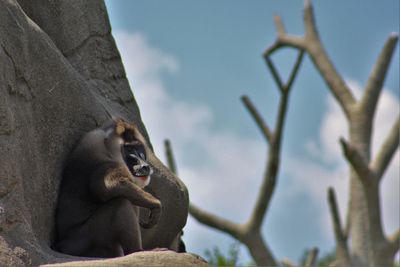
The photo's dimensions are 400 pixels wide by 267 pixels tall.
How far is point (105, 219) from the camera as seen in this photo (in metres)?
7.49

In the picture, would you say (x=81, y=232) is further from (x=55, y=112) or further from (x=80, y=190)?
(x=55, y=112)

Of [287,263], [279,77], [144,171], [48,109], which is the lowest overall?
[287,263]

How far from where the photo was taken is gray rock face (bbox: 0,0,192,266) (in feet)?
21.5

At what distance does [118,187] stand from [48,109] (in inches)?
34.0

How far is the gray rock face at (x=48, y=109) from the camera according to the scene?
21.5ft

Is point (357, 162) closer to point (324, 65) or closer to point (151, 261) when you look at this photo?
point (324, 65)

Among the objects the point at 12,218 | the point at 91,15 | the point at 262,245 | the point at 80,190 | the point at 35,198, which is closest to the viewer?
the point at 12,218

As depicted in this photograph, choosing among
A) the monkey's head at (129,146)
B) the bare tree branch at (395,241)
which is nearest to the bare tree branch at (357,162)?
the bare tree branch at (395,241)

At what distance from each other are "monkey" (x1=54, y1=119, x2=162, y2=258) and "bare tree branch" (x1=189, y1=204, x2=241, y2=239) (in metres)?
12.0

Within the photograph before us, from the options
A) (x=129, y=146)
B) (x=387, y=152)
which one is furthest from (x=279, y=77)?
(x=129, y=146)

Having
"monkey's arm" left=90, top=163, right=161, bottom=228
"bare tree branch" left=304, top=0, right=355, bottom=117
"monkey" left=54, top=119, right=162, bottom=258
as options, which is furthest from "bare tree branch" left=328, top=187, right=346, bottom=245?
"monkey's arm" left=90, top=163, right=161, bottom=228

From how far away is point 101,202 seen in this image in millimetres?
7629

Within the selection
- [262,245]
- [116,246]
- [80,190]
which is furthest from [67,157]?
[262,245]

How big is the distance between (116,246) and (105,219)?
0.23 m
